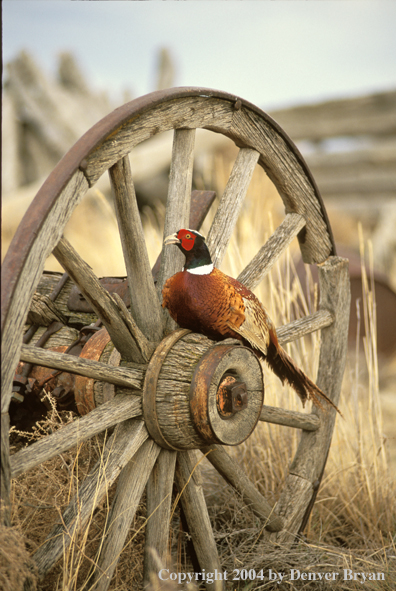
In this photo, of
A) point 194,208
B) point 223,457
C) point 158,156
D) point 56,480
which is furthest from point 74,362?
point 158,156

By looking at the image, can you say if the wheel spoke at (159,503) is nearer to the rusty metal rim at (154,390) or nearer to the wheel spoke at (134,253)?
the rusty metal rim at (154,390)

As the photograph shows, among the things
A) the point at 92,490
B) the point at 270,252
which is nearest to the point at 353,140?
the point at 270,252

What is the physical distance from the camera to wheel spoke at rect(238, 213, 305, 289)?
2039 mm

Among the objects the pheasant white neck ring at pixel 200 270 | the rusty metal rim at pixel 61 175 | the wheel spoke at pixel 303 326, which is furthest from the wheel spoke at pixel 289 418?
the rusty metal rim at pixel 61 175

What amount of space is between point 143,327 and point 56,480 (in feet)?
2.00

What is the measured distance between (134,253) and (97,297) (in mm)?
195

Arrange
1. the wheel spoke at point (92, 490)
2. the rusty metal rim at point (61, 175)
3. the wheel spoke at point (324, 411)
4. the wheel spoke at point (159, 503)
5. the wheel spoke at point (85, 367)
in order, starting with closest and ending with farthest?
the rusty metal rim at point (61, 175), the wheel spoke at point (85, 367), the wheel spoke at point (92, 490), the wheel spoke at point (159, 503), the wheel spoke at point (324, 411)

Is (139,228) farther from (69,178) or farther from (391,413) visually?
(391,413)

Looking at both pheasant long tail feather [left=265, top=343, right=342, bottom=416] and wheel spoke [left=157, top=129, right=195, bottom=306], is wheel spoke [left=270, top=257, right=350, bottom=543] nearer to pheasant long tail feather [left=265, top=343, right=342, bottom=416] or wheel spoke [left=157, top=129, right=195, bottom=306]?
pheasant long tail feather [left=265, top=343, right=342, bottom=416]

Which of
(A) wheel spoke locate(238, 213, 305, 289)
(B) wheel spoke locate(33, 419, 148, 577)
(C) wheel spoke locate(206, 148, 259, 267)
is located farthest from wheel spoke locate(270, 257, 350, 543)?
(B) wheel spoke locate(33, 419, 148, 577)

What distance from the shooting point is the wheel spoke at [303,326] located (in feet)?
6.82

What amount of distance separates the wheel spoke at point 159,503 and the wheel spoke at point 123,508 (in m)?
0.07

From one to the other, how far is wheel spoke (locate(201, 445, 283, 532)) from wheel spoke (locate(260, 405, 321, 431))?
203 mm

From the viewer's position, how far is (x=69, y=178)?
4.30 feet
